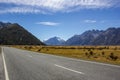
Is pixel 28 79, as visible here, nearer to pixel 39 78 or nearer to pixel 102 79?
pixel 39 78

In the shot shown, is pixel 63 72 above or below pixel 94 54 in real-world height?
above

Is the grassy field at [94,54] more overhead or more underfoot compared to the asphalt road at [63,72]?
more underfoot

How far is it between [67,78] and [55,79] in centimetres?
58

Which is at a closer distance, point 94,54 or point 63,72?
point 63,72

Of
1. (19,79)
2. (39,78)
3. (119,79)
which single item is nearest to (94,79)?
(119,79)

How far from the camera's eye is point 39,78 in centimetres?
1062

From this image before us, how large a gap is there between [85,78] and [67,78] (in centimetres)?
79

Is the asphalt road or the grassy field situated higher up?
the asphalt road

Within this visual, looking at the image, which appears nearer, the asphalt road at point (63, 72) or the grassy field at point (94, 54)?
the asphalt road at point (63, 72)

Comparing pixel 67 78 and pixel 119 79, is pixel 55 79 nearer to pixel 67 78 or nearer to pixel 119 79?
pixel 67 78

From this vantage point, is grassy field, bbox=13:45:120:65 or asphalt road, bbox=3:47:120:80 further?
grassy field, bbox=13:45:120:65

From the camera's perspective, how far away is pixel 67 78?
10.4 m

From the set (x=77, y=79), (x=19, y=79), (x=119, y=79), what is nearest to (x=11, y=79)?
(x=19, y=79)

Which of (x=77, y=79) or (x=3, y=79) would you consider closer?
(x=77, y=79)
